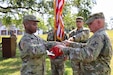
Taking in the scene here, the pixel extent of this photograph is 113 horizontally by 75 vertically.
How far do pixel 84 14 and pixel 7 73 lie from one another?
823cm

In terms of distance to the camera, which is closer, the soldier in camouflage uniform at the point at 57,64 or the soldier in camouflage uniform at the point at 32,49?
the soldier in camouflage uniform at the point at 32,49

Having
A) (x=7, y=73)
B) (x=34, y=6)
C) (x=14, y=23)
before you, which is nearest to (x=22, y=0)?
(x=34, y=6)

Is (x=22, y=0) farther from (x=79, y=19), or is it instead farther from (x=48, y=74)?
(x=79, y=19)

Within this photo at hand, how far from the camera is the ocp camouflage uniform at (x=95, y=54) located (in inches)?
149

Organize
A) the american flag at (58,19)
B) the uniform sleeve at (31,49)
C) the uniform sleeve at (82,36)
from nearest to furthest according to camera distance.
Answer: the uniform sleeve at (31,49) < the american flag at (58,19) < the uniform sleeve at (82,36)

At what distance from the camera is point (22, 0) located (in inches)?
699

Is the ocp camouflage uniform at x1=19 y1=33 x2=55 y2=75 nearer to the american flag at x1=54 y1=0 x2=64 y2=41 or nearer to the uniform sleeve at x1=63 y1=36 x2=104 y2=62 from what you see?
the uniform sleeve at x1=63 y1=36 x2=104 y2=62

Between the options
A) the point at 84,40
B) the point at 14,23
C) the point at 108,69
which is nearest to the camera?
the point at 108,69

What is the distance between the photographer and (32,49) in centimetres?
454

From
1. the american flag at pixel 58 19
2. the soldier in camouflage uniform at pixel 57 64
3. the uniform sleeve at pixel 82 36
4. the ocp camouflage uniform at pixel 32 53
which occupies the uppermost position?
the american flag at pixel 58 19

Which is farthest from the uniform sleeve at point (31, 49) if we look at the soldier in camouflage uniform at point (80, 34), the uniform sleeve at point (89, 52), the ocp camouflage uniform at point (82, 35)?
the ocp camouflage uniform at point (82, 35)

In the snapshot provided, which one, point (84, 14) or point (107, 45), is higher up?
point (84, 14)

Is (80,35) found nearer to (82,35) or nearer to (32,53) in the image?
(82,35)

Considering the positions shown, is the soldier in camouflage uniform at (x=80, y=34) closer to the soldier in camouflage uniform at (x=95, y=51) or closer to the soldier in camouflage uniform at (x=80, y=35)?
the soldier in camouflage uniform at (x=80, y=35)
